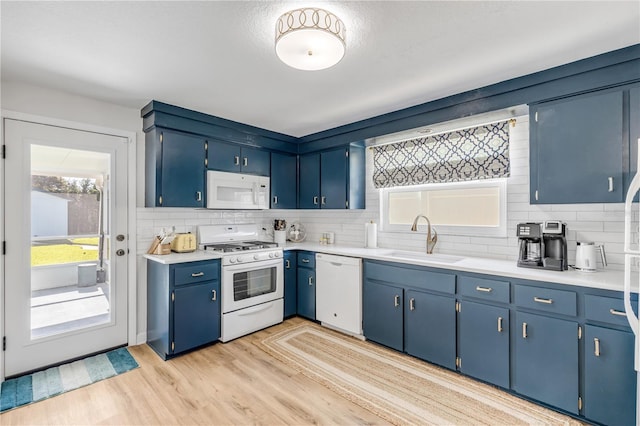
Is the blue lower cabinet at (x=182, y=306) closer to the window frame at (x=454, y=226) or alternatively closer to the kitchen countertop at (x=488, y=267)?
the kitchen countertop at (x=488, y=267)

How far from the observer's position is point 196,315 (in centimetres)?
303

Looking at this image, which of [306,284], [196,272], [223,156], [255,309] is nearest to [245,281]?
[255,309]

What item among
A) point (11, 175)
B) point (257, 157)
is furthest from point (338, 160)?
point (11, 175)

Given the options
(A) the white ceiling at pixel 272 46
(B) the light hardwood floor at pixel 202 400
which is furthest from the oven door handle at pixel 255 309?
(A) the white ceiling at pixel 272 46

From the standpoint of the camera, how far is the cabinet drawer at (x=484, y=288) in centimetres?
232

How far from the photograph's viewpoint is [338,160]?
3.87m

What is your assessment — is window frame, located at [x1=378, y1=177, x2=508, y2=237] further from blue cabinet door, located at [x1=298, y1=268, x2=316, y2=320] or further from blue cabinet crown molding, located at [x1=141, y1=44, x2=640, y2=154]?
blue cabinet door, located at [x1=298, y1=268, x2=316, y2=320]

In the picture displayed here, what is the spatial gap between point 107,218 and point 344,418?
9.03 feet

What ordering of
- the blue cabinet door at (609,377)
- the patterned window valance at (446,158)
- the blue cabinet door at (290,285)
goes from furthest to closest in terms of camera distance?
the blue cabinet door at (290,285), the patterned window valance at (446,158), the blue cabinet door at (609,377)

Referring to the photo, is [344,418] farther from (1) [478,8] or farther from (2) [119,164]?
(2) [119,164]

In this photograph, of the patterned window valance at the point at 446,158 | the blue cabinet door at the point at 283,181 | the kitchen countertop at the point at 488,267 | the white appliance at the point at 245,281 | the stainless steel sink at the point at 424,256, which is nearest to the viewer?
the kitchen countertop at the point at 488,267

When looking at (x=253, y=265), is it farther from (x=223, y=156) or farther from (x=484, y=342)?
(x=484, y=342)

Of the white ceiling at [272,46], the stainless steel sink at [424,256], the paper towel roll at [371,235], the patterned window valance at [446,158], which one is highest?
the white ceiling at [272,46]

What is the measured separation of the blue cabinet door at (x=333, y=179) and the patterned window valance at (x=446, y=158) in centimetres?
40
